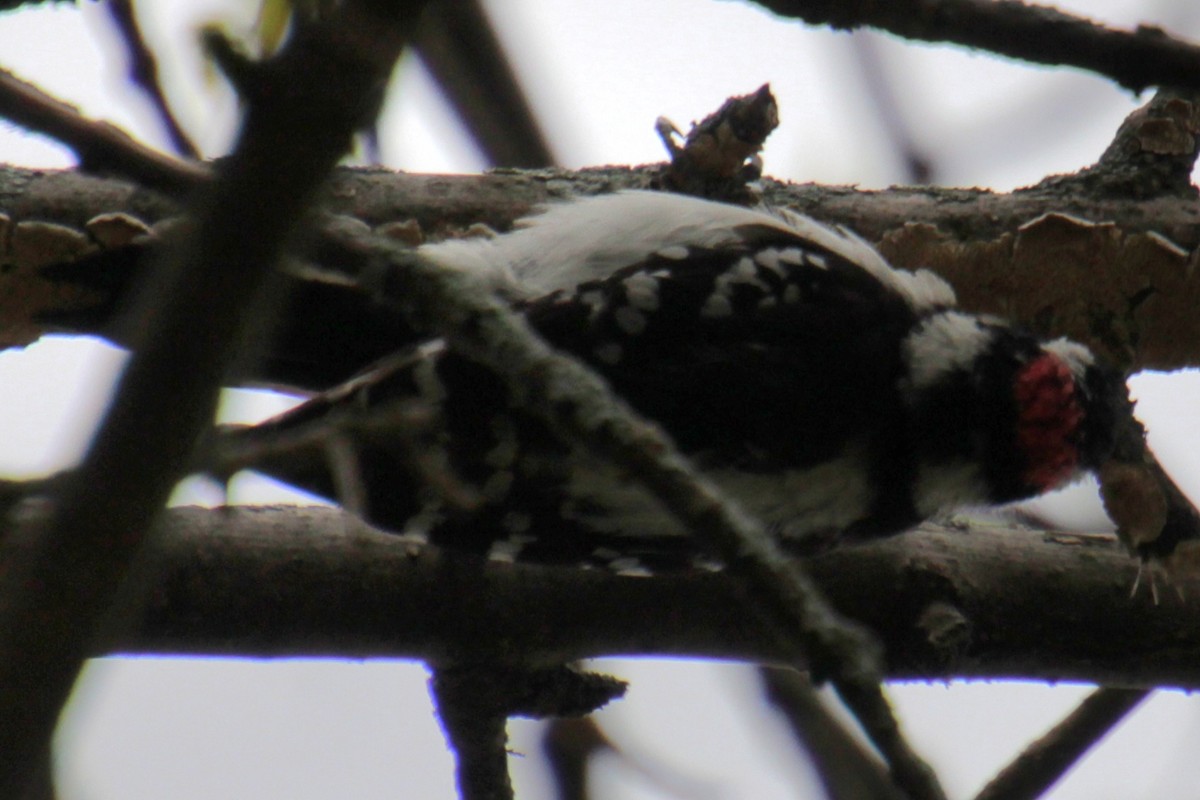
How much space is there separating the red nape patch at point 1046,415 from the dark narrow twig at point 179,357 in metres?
1.92

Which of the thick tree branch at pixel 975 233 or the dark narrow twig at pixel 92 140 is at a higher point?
the thick tree branch at pixel 975 233

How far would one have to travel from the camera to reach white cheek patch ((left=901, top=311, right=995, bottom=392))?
8.42ft

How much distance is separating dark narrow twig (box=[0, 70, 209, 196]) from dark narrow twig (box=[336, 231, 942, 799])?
0.15 m

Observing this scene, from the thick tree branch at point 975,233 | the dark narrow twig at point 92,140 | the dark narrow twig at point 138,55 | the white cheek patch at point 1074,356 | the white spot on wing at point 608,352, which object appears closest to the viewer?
the dark narrow twig at point 92,140

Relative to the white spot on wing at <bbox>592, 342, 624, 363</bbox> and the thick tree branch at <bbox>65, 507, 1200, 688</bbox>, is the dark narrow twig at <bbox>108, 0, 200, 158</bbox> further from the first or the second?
the thick tree branch at <bbox>65, 507, 1200, 688</bbox>

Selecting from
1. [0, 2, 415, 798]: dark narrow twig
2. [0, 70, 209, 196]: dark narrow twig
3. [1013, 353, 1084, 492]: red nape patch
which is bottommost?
[0, 2, 415, 798]: dark narrow twig

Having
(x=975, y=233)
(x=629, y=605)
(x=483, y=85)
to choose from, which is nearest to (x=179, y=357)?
(x=629, y=605)

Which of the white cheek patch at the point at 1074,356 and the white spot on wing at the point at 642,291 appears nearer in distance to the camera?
the white spot on wing at the point at 642,291

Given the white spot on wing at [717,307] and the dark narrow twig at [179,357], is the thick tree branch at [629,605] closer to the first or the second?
the white spot on wing at [717,307]

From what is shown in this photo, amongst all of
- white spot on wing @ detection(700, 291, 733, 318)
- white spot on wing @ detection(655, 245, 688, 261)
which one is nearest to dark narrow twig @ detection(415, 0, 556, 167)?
white spot on wing @ detection(655, 245, 688, 261)

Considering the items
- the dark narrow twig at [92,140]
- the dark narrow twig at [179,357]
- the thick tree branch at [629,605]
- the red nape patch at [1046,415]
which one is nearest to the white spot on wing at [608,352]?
the thick tree branch at [629,605]

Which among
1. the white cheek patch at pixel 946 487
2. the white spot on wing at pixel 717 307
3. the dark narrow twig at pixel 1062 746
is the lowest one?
the dark narrow twig at pixel 1062 746

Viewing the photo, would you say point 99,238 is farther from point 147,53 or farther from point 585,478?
point 147,53

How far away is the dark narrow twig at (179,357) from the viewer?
843 mm
